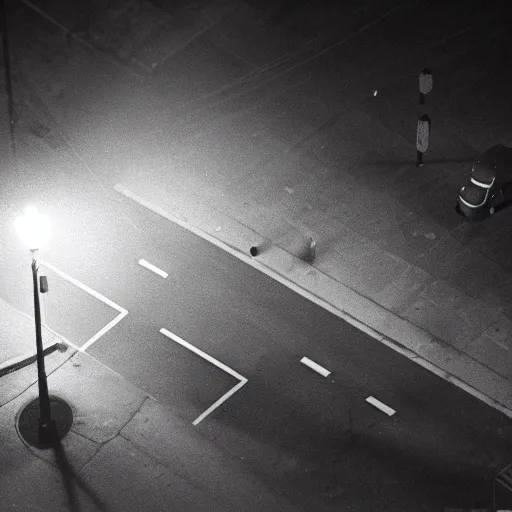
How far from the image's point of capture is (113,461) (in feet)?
59.9

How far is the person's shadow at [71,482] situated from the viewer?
17.6 metres

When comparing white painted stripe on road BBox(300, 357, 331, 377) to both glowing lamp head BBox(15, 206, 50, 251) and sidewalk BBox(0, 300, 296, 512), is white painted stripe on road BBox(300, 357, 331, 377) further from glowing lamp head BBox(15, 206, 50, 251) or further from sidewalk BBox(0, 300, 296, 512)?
glowing lamp head BBox(15, 206, 50, 251)

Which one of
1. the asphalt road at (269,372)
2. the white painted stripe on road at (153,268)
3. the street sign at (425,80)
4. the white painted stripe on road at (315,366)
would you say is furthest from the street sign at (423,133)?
the white painted stripe on road at (153,268)

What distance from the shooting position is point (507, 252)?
71.7 feet

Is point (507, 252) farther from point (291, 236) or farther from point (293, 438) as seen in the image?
point (293, 438)

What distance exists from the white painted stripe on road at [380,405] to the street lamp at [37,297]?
537 centimetres

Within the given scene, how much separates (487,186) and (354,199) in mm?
2762

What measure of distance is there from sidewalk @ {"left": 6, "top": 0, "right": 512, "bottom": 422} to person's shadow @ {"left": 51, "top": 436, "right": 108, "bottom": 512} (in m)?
5.51

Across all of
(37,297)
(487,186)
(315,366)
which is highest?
(487,186)

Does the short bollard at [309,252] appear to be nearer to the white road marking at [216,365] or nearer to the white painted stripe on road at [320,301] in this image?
the white painted stripe on road at [320,301]

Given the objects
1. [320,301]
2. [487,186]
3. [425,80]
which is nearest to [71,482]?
[320,301]

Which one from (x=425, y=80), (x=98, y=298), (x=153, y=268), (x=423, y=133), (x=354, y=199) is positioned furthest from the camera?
(x=354, y=199)

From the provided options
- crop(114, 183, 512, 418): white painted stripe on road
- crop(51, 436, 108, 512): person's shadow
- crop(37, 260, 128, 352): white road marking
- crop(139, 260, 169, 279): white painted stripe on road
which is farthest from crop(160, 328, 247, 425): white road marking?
crop(114, 183, 512, 418): white painted stripe on road

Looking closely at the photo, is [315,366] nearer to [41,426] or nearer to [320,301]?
[320,301]
